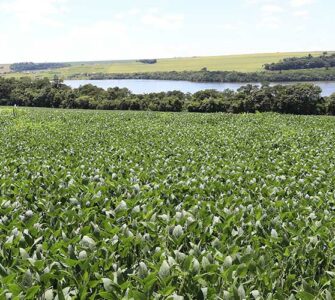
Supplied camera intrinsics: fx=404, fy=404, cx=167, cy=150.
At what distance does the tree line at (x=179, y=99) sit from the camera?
218ft

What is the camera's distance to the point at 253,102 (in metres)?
69.2

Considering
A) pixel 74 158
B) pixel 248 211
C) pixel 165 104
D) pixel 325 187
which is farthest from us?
pixel 165 104

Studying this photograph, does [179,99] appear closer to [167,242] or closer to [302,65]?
[167,242]

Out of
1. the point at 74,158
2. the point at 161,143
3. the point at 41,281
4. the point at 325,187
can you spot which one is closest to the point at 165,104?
the point at 161,143

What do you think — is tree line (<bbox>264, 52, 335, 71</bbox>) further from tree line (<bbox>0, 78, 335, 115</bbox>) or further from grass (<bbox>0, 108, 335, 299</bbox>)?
grass (<bbox>0, 108, 335, 299</bbox>)

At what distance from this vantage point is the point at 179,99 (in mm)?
80438

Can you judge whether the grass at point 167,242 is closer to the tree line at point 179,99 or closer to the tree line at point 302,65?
the tree line at point 179,99

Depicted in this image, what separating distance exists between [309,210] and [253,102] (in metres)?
63.4

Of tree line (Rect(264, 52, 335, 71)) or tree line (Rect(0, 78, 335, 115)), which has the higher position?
tree line (Rect(264, 52, 335, 71))

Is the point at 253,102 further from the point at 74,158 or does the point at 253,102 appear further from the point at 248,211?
the point at 248,211

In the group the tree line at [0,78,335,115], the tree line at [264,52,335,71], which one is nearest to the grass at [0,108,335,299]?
the tree line at [0,78,335,115]

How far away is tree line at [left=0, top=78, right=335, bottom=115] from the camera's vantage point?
66.4 metres

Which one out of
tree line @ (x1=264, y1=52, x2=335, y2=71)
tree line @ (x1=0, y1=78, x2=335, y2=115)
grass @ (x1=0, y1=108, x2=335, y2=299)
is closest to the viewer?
grass @ (x1=0, y1=108, x2=335, y2=299)

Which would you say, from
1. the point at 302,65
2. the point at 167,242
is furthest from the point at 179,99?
the point at 302,65
